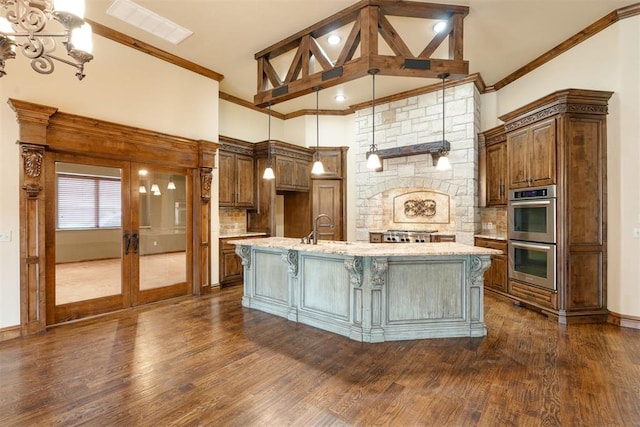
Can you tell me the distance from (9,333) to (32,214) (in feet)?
4.19

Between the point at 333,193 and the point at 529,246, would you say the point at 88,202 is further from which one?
the point at 529,246

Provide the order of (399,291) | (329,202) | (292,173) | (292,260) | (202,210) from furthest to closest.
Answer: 1. (329,202)
2. (292,173)
3. (202,210)
4. (292,260)
5. (399,291)

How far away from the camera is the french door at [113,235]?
3.86 m

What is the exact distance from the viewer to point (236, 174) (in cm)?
620

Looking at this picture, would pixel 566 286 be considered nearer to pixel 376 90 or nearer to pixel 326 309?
pixel 326 309

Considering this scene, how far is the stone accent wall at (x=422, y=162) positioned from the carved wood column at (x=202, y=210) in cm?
312

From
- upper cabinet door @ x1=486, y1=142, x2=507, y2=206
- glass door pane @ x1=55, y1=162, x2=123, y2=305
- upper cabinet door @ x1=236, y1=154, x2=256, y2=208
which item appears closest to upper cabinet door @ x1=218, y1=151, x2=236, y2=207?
upper cabinet door @ x1=236, y1=154, x2=256, y2=208

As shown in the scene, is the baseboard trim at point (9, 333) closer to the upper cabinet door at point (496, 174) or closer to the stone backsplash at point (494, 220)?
the upper cabinet door at point (496, 174)

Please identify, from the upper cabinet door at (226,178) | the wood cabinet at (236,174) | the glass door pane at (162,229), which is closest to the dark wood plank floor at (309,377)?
the glass door pane at (162,229)

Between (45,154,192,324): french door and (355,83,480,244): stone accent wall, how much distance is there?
3566mm

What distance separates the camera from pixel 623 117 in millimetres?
3781

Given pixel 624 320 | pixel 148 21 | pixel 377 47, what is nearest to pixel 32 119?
pixel 148 21

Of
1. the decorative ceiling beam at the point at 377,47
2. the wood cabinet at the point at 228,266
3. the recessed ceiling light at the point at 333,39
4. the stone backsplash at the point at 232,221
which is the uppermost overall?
the recessed ceiling light at the point at 333,39

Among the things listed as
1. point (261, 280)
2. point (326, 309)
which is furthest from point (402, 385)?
point (261, 280)
